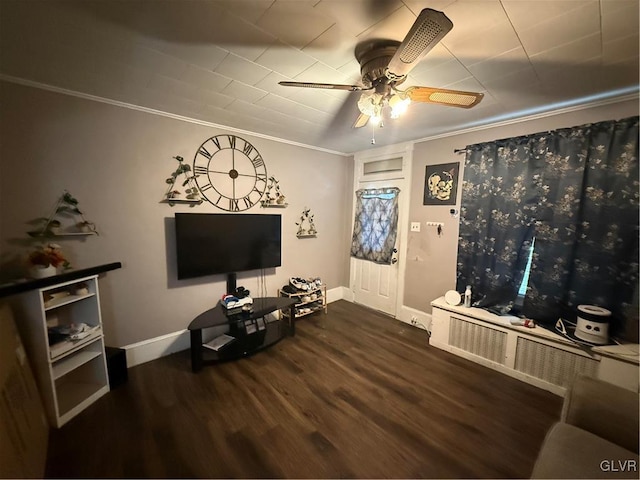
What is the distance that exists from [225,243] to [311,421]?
178 centimetres

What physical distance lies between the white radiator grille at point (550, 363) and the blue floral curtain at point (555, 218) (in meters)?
0.29

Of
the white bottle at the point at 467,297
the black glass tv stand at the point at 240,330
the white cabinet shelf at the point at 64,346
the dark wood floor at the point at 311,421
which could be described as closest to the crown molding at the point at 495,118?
the white cabinet shelf at the point at 64,346

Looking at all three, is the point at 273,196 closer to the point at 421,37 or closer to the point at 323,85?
the point at 323,85

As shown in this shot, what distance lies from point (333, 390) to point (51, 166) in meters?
2.78

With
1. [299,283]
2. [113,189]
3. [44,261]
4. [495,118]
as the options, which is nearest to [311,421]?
[299,283]

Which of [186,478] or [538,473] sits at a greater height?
[538,473]

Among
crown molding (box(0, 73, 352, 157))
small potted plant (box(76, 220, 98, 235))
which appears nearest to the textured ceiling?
crown molding (box(0, 73, 352, 157))

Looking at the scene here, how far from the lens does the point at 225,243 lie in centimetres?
258

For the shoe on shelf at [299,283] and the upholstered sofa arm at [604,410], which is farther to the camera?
the shoe on shelf at [299,283]

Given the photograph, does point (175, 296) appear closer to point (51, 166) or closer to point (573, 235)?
point (51, 166)

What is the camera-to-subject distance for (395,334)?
295 centimetres

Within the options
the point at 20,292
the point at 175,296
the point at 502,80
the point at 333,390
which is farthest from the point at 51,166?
the point at 502,80

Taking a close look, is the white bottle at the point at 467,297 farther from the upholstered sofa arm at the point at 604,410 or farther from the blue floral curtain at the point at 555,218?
the upholstered sofa arm at the point at 604,410

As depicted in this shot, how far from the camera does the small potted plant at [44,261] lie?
5.24 feet
